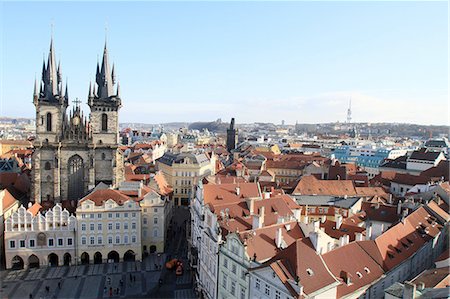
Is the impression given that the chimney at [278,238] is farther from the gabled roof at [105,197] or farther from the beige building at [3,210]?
the beige building at [3,210]

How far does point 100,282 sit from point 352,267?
114ft

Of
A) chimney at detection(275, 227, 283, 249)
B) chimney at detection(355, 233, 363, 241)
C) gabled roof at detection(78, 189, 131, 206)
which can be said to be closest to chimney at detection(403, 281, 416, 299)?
chimney at detection(275, 227, 283, 249)

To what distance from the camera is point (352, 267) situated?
3922cm

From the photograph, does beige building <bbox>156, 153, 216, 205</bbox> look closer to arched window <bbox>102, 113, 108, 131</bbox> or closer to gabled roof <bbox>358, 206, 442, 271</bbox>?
arched window <bbox>102, 113, 108, 131</bbox>

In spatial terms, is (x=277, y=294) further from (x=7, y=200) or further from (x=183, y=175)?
(x=183, y=175)

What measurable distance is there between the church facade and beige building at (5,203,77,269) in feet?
40.8

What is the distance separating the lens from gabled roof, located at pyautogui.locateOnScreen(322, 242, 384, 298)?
123ft

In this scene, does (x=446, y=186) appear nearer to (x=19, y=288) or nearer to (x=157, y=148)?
(x=19, y=288)

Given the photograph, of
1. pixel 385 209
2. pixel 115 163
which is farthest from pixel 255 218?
pixel 115 163

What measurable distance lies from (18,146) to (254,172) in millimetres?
107845

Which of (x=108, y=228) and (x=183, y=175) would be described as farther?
(x=183, y=175)

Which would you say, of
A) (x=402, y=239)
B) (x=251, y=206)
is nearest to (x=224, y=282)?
(x=251, y=206)

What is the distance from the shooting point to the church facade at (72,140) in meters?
72.8

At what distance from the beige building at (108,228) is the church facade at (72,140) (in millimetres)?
12749
